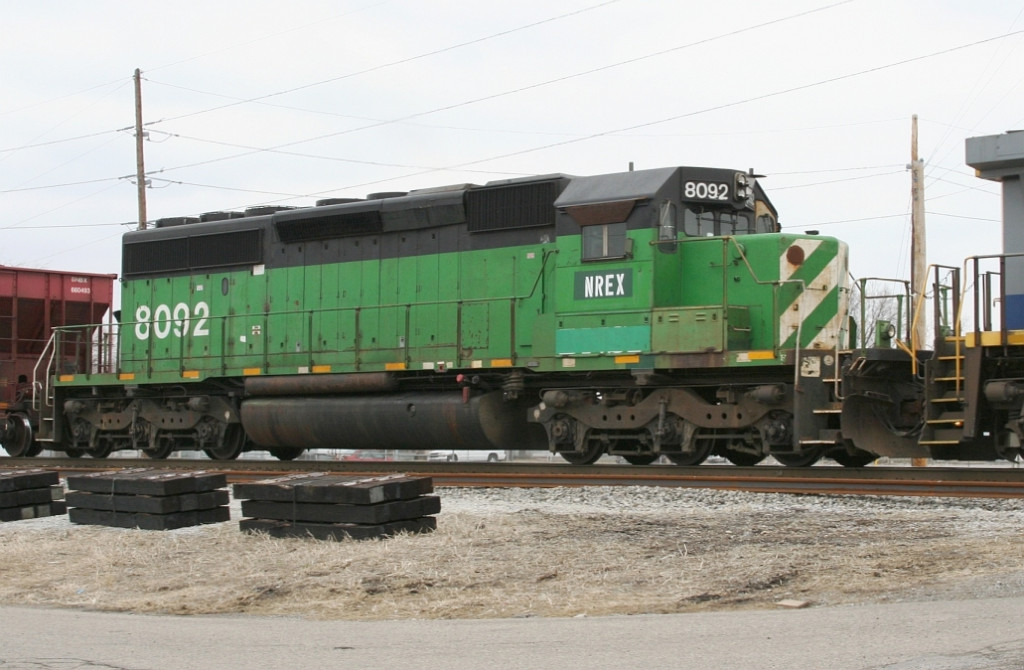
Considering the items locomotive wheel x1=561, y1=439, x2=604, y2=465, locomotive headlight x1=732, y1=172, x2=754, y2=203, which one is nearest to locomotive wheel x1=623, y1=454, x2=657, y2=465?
locomotive wheel x1=561, y1=439, x2=604, y2=465

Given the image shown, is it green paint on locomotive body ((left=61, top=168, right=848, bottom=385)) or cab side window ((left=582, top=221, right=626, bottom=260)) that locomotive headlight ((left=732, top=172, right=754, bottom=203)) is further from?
cab side window ((left=582, top=221, right=626, bottom=260))

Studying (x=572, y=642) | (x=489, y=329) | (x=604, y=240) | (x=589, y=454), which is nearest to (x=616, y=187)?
(x=604, y=240)

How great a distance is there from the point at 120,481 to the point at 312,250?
7537mm

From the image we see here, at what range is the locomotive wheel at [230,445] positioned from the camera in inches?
697

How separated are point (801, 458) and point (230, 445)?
8.84m

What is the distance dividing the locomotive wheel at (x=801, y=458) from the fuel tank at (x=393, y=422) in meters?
3.31

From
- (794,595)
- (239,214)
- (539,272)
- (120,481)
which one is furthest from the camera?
(239,214)

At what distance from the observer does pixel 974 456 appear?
11.2m

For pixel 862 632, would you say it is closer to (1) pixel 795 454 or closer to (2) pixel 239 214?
(1) pixel 795 454

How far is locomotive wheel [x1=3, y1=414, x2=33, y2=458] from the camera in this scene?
66.2 feet

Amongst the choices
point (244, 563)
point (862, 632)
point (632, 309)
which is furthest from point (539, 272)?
point (862, 632)

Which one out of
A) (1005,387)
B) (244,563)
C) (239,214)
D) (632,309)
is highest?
(239,214)

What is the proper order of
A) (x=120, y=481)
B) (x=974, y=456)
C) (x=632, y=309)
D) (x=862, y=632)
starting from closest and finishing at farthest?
1. (x=862, y=632)
2. (x=120, y=481)
3. (x=974, y=456)
4. (x=632, y=309)

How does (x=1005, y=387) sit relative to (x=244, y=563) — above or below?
above
